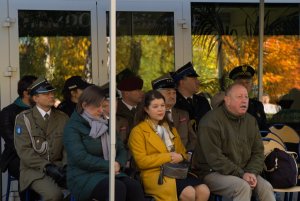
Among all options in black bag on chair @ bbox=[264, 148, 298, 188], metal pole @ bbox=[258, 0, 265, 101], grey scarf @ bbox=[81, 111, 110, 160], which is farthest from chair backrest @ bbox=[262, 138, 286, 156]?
metal pole @ bbox=[258, 0, 265, 101]

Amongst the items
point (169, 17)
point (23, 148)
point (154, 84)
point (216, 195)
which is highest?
point (169, 17)

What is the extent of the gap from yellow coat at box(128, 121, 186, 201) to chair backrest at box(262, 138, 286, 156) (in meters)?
0.94

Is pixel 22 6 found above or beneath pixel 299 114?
above

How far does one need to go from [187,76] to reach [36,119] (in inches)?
65.5

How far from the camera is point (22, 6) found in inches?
279

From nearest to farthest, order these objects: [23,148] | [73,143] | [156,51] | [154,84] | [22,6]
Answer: [73,143], [23,148], [154,84], [22,6], [156,51]

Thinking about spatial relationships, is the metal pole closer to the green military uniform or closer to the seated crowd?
the seated crowd

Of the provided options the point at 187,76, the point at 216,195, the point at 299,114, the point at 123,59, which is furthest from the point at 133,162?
the point at 299,114

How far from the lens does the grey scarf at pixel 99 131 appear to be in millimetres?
5281

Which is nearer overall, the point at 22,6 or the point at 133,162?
the point at 133,162

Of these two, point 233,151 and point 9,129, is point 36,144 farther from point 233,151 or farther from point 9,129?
point 233,151

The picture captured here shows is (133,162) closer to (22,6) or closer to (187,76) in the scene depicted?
(187,76)

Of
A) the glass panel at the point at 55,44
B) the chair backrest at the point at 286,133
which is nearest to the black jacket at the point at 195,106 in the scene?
the chair backrest at the point at 286,133

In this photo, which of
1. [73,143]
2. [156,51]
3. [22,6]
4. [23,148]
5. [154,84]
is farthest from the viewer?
[156,51]
